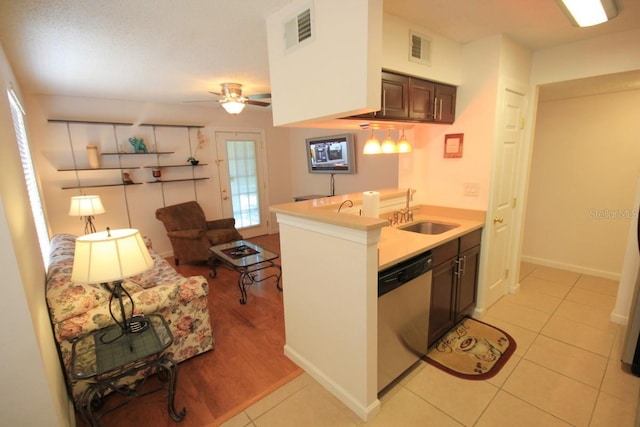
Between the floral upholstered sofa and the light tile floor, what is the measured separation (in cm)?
76

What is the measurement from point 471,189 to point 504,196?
0.40m

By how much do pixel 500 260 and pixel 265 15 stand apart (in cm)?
298

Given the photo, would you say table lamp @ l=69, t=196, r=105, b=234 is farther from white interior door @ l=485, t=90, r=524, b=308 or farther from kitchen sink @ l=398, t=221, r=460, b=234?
white interior door @ l=485, t=90, r=524, b=308

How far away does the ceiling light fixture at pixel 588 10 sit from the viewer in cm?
171

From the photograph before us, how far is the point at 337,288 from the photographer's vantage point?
179 centimetres

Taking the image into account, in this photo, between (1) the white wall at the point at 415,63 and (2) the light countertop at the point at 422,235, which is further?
(1) the white wall at the point at 415,63

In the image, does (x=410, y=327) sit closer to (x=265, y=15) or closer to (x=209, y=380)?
(x=209, y=380)

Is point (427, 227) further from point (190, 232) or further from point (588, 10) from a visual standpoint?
point (190, 232)

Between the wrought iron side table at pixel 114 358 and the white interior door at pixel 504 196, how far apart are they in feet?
8.93

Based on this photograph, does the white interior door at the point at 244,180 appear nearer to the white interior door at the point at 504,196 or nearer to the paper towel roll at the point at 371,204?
the paper towel roll at the point at 371,204

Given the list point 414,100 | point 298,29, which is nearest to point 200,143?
point 298,29

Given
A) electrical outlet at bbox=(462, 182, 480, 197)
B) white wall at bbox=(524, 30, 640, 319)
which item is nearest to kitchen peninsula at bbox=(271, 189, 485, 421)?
electrical outlet at bbox=(462, 182, 480, 197)

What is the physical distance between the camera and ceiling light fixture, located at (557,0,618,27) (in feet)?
5.61

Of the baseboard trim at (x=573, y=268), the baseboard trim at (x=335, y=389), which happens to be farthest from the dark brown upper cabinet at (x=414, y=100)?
the baseboard trim at (x=573, y=268)
